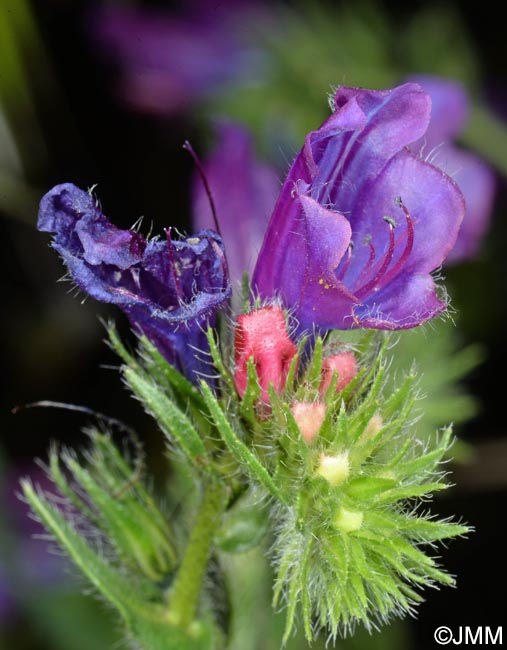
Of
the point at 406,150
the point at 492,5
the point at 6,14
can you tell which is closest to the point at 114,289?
the point at 406,150

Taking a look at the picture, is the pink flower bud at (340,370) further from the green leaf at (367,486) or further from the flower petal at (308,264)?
the green leaf at (367,486)

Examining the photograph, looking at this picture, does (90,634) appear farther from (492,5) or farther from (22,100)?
(492,5)

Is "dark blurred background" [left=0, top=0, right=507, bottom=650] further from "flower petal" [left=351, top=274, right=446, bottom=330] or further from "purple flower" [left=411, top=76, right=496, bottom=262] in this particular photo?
"flower petal" [left=351, top=274, right=446, bottom=330]

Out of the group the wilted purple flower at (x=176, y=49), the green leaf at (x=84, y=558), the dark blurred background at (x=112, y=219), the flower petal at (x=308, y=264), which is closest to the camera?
the flower petal at (x=308, y=264)

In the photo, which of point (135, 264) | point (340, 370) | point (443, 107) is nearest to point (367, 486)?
point (340, 370)

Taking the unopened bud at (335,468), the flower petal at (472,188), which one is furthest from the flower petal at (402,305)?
the flower petal at (472,188)
